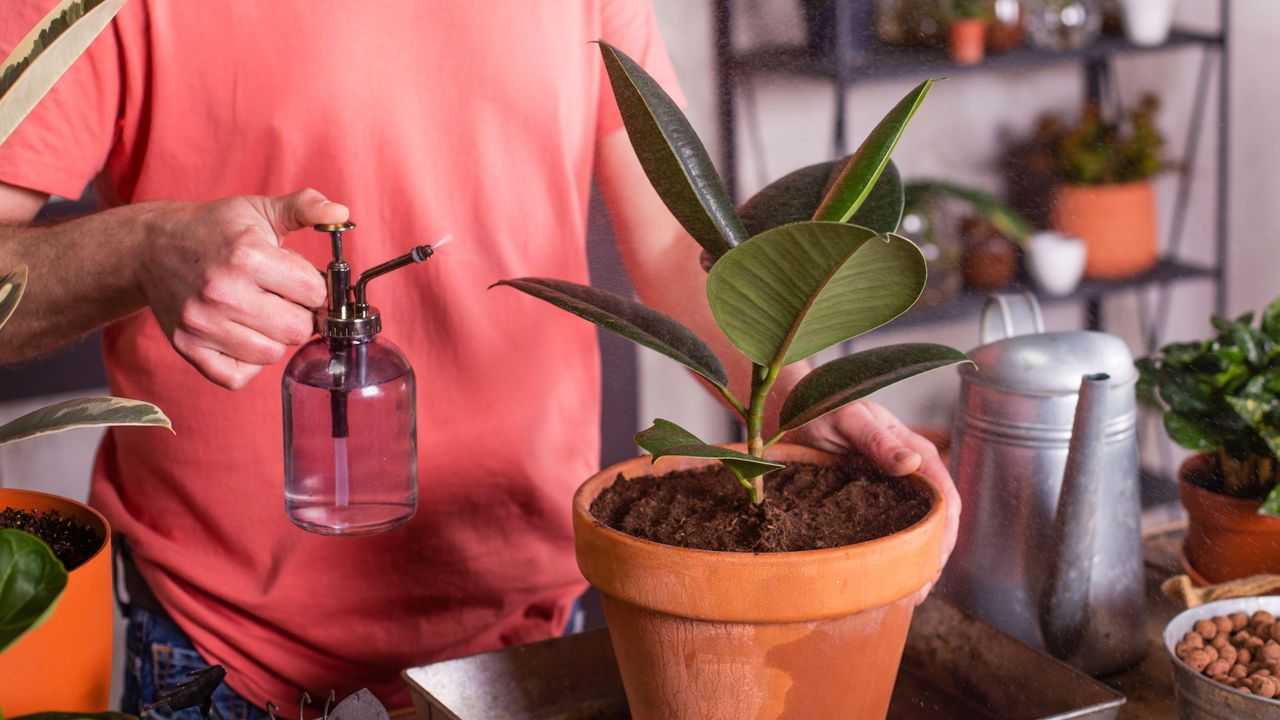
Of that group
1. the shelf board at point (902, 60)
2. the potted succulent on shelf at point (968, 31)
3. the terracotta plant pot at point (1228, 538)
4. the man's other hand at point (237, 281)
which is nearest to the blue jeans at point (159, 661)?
the man's other hand at point (237, 281)

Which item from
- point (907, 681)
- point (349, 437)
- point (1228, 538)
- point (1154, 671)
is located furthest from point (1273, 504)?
point (349, 437)

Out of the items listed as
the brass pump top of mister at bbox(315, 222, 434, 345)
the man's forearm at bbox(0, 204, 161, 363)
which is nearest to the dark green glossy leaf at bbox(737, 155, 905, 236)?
the brass pump top of mister at bbox(315, 222, 434, 345)

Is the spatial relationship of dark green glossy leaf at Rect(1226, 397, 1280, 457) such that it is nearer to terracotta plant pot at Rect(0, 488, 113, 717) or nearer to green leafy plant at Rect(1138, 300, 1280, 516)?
green leafy plant at Rect(1138, 300, 1280, 516)

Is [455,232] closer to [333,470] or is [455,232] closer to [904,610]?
[333,470]

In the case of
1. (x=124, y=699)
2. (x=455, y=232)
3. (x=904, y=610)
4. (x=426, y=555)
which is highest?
(x=455, y=232)

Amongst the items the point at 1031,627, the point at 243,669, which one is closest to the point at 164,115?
the point at 243,669

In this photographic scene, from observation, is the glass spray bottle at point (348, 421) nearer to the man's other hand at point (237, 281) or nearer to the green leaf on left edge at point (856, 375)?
the man's other hand at point (237, 281)

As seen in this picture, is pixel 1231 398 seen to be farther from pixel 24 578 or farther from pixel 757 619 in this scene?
pixel 24 578

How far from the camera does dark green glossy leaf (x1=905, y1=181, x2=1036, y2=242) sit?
274 centimetres

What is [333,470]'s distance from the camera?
92cm

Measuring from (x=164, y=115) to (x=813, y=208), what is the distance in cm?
59

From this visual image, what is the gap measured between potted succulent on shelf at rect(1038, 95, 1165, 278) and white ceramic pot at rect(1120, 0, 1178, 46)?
0.15m

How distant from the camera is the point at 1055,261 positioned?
2867 millimetres

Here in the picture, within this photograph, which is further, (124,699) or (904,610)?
(124,699)
